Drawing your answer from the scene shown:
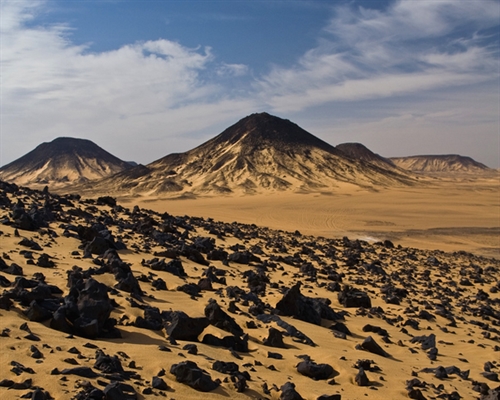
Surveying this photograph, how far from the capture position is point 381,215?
49.3 m

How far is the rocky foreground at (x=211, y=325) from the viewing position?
5.54 metres

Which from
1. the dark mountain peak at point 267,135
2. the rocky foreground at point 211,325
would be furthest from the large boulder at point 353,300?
the dark mountain peak at point 267,135

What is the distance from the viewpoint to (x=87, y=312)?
6629 millimetres

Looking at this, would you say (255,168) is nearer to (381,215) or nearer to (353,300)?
(381,215)

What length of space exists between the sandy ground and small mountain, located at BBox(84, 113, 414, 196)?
891 centimetres

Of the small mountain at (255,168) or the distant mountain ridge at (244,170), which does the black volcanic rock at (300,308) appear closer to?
the distant mountain ridge at (244,170)

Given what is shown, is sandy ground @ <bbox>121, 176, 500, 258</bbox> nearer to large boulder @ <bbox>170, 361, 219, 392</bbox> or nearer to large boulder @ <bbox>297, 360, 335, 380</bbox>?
large boulder @ <bbox>297, 360, 335, 380</bbox>

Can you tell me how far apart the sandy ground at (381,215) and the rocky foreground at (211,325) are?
1888cm

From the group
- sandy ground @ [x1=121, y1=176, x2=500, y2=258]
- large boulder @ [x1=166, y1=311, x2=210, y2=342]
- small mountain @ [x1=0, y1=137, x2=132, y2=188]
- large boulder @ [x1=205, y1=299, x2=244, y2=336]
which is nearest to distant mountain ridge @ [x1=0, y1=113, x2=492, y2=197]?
small mountain @ [x1=0, y1=137, x2=132, y2=188]

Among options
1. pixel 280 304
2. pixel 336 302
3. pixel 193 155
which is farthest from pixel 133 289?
pixel 193 155

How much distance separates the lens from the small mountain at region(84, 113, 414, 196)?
266 feet

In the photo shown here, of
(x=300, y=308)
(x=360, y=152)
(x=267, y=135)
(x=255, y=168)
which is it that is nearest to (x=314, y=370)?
(x=300, y=308)

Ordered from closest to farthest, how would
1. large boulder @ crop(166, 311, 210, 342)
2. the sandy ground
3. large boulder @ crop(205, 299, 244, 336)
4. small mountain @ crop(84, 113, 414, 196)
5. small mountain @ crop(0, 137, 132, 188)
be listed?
large boulder @ crop(166, 311, 210, 342) < large boulder @ crop(205, 299, 244, 336) < the sandy ground < small mountain @ crop(84, 113, 414, 196) < small mountain @ crop(0, 137, 132, 188)

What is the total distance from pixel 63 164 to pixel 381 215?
346ft
